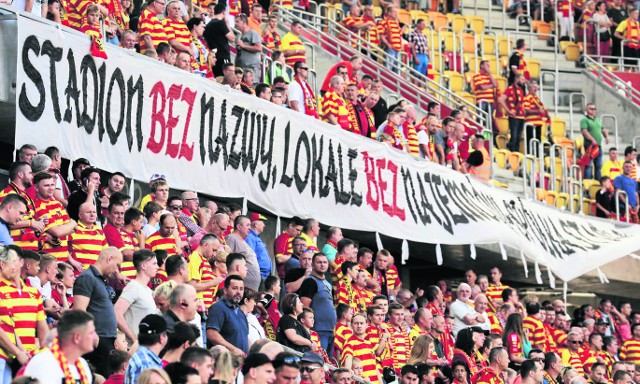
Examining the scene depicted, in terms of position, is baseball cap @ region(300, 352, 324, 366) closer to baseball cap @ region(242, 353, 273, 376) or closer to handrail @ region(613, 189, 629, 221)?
baseball cap @ region(242, 353, 273, 376)

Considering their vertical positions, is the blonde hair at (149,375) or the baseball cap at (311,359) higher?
the baseball cap at (311,359)

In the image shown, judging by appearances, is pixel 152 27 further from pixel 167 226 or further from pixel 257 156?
pixel 167 226

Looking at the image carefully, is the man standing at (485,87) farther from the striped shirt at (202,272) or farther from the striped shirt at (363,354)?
the striped shirt at (202,272)

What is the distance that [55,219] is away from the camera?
12352mm

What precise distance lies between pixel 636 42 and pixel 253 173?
43.9ft

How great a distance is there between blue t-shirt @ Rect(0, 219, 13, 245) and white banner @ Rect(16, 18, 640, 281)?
1.72 meters

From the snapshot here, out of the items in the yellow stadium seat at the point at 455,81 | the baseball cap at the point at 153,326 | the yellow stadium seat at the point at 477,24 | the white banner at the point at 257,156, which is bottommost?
the baseball cap at the point at 153,326

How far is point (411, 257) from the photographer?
20516mm

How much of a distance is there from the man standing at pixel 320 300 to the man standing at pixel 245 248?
0.46 m

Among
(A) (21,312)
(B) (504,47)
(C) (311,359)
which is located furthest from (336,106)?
(A) (21,312)

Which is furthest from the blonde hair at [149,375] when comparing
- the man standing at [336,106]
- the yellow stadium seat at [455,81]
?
the yellow stadium seat at [455,81]

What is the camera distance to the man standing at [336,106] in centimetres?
1877

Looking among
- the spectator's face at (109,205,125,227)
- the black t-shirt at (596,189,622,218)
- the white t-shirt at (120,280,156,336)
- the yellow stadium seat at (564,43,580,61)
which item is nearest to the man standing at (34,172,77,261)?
the spectator's face at (109,205,125,227)

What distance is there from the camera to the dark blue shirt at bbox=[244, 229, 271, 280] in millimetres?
14961
